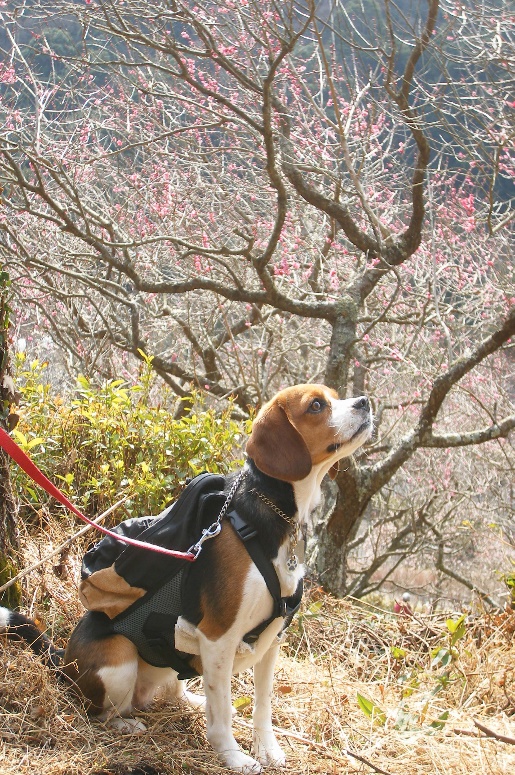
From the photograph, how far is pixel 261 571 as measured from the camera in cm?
294

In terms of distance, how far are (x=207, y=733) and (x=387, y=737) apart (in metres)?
0.83

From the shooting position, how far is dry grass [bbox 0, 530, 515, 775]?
298 cm

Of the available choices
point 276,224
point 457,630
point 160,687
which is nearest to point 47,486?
point 160,687

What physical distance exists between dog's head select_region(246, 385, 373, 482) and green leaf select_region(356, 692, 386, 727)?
1.12 meters

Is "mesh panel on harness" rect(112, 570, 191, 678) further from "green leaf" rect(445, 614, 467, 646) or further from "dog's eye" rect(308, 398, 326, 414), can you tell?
"green leaf" rect(445, 614, 467, 646)

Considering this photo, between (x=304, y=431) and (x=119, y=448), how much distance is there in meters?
2.22

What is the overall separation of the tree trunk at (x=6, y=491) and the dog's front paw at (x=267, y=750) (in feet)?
4.56

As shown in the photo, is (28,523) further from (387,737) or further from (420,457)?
(420,457)

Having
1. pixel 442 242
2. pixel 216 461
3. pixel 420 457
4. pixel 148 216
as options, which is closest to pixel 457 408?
pixel 420 457

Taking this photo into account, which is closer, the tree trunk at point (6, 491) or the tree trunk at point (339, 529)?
the tree trunk at point (6, 491)

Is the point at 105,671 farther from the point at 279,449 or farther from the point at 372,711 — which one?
the point at 372,711

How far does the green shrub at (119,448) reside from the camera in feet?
16.1

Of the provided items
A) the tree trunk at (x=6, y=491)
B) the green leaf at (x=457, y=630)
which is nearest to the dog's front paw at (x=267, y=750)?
the green leaf at (x=457, y=630)

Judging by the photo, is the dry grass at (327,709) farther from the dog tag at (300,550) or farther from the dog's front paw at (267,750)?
the dog tag at (300,550)
